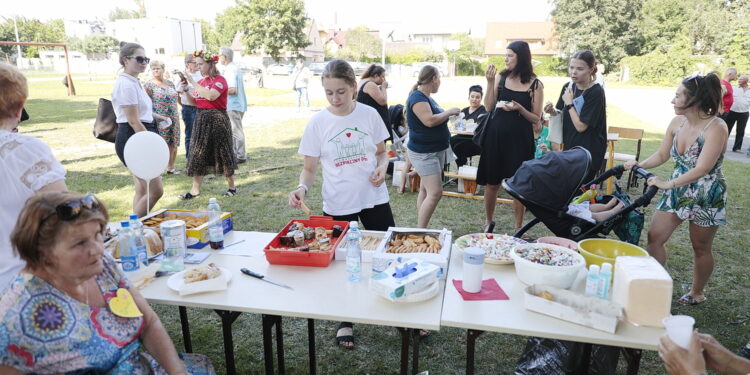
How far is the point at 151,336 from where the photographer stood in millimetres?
1747

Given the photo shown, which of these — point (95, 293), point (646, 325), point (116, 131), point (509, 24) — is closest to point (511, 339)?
point (646, 325)

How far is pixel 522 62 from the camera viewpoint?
12.9 feet

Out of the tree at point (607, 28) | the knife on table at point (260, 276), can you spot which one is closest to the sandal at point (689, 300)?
the knife on table at point (260, 276)

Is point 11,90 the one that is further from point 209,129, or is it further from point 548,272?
point 209,129

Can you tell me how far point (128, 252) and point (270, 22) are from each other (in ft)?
124

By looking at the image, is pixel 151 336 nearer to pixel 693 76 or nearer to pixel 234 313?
pixel 234 313

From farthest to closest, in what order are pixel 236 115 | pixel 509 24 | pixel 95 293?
pixel 509 24
pixel 236 115
pixel 95 293

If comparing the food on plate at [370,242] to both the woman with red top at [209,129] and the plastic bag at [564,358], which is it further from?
the woman with red top at [209,129]

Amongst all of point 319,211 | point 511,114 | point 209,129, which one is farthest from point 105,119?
point 511,114

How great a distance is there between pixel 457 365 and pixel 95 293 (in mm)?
1958

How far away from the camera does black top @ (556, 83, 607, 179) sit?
4.08 m

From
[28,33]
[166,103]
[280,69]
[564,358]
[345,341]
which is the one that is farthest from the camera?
[28,33]

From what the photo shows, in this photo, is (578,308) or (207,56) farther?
(207,56)

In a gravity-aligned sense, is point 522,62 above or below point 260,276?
above
